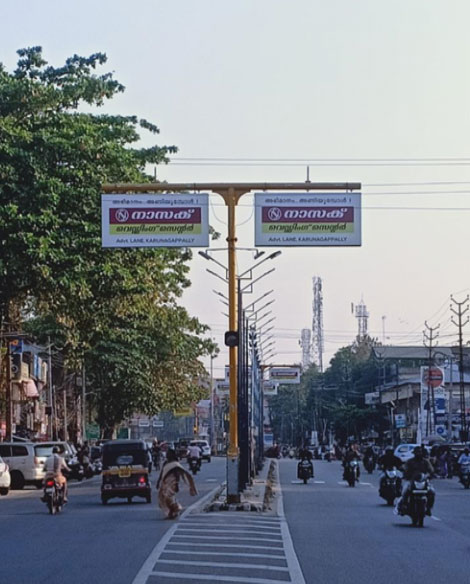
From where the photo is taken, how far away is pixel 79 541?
20.1m

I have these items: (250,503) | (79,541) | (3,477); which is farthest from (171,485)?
(3,477)

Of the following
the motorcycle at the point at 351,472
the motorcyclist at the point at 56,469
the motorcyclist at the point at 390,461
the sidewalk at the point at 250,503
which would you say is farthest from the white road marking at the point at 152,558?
the motorcycle at the point at 351,472

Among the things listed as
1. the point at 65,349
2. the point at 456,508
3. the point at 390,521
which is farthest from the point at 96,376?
the point at 390,521

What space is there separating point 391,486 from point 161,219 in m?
9.35

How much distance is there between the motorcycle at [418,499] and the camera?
2384 centimetres

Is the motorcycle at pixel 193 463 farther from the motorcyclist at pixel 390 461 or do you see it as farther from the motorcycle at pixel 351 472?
the motorcyclist at pixel 390 461

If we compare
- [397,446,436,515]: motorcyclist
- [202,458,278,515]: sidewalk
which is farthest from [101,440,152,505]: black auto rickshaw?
[397,446,436,515]: motorcyclist

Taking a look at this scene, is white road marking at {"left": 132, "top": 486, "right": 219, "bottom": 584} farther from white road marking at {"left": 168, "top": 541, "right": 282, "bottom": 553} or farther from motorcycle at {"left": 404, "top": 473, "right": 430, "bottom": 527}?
motorcycle at {"left": 404, "top": 473, "right": 430, "bottom": 527}

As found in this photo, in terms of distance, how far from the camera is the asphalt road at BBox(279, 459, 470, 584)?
1522 cm

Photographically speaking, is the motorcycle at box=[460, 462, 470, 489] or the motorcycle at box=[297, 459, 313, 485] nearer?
the motorcycle at box=[460, 462, 470, 489]

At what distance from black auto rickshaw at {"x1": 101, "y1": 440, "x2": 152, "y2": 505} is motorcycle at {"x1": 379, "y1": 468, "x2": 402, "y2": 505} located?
21.3 ft

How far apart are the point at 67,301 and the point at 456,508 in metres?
15.8

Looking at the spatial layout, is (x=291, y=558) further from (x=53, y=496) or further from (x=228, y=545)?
(x=53, y=496)

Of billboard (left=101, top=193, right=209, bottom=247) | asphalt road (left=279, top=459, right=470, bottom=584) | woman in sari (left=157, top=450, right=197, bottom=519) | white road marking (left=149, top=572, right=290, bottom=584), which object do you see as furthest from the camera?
billboard (left=101, top=193, right=209, bottom=247)
